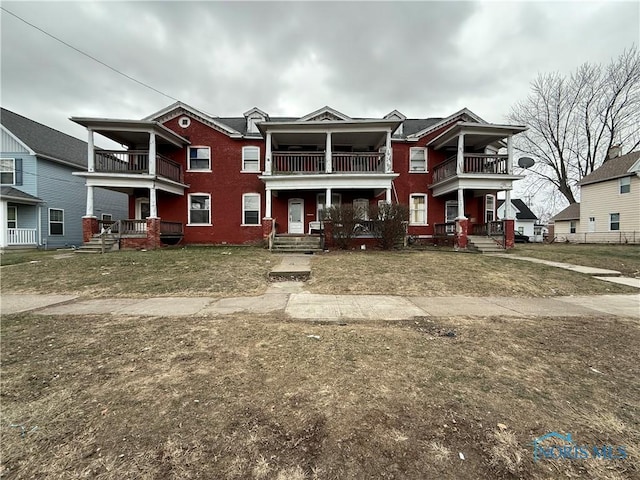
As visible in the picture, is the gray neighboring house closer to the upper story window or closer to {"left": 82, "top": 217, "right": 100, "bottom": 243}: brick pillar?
{"left": 82, "top": 217, "right": 100, "bottom": 243}: brick pillar

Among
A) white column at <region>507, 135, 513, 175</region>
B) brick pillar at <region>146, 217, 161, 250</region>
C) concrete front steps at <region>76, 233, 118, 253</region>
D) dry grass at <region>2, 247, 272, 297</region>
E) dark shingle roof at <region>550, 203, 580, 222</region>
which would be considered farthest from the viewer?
dark shingle roof at <region>550, 203, 580, 222</region>

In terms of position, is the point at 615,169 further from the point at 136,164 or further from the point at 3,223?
the point at 3,223

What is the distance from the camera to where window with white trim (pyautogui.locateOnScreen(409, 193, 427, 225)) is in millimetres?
18391

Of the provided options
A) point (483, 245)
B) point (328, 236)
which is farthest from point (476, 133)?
point (328, 236)

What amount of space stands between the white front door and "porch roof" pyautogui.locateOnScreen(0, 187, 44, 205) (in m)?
15.8

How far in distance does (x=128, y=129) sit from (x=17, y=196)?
9.21 metres

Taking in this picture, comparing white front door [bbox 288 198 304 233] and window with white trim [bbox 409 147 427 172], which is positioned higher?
window with white trim [bbox 409 147 427 172]

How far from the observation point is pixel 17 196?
57.6ft

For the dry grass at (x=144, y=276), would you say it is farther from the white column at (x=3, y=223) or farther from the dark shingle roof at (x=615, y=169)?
the dark shingle roof at (x=615, y=169)

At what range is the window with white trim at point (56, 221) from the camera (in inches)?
769

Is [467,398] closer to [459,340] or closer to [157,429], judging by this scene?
[459,340]

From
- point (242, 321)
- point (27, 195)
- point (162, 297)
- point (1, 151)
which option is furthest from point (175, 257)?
point (1, 151)

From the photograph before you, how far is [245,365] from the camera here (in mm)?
3209

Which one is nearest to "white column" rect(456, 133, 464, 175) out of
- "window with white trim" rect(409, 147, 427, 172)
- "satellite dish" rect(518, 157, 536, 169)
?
"window with white trim" rect(409, 147, 427, 172)
